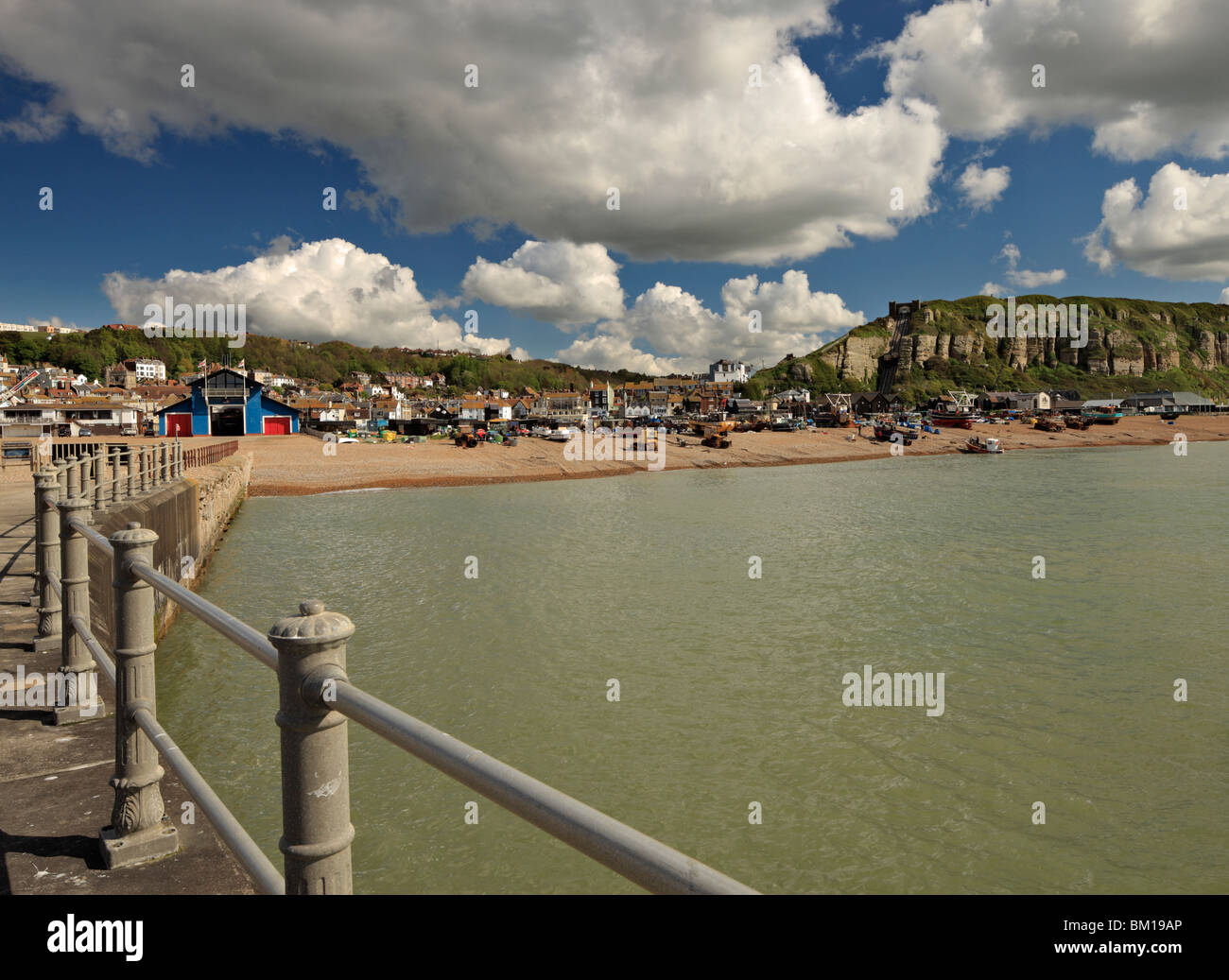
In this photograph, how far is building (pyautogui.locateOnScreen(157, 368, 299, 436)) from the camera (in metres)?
76.6

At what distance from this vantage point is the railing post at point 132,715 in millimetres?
3928

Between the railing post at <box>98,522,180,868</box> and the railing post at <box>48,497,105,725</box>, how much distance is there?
199cm

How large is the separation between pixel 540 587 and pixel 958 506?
28898mm

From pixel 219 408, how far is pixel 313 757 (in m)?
86.8

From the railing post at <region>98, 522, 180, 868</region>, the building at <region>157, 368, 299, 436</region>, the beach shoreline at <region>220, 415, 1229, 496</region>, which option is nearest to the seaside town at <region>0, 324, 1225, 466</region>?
the building at <region>157, 368, 299, 436</region>

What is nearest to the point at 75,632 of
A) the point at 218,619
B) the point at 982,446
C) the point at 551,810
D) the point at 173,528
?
the point at 218,619

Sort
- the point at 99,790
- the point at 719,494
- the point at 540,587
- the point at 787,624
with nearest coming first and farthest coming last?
1. the point at 99,790
2. the point at 787,624
3. the point at 540,587
4. the point at 719,494

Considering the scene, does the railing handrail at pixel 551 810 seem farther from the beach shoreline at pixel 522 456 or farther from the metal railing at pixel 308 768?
the beach shoreline at pixel 522 456

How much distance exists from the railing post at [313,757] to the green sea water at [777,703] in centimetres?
635

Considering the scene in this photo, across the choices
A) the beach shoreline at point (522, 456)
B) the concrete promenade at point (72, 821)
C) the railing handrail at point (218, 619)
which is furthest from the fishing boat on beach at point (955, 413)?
the railing handrail at point (218, 619)

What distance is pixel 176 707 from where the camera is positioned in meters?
12.3

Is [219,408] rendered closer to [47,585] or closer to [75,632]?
[47,585]

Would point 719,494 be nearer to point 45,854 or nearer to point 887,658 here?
point 887,658
